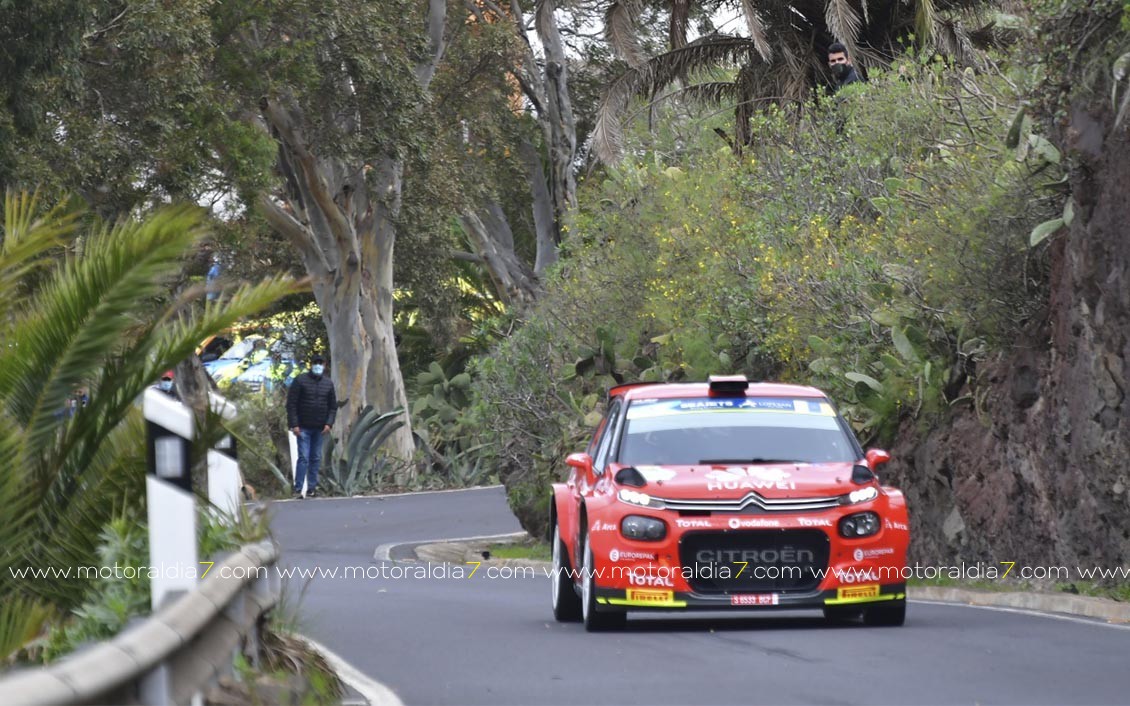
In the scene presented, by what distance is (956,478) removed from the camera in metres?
17.9

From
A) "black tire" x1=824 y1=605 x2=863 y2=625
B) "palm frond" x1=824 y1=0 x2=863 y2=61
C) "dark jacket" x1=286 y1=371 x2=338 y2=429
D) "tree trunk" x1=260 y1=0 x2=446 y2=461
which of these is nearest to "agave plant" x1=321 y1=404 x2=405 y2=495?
"tree trunk" x1=260 y1=0 x2=446 y2=461

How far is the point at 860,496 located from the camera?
12.2 metres

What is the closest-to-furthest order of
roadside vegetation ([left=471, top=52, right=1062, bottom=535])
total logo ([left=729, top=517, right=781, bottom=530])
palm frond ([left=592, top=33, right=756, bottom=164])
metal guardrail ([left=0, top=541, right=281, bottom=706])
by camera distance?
metal guardrail ([left=0, top=541, right=281, bottom=706])
total logo ([left=729, top=517, right=781, bottom=530])
roadside vegetation ([left=471, top=52, right=1062, bottom=535])
palm frond ([left=592, top=33, right=756, bottom=164])

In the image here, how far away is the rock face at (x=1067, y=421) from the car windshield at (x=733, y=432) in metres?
2.64

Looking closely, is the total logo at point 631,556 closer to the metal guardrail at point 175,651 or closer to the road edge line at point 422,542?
the metal guardrail at point 175,651

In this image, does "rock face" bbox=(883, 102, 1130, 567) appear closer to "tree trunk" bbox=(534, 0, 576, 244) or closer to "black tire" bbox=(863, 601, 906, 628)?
"black tire" bbox=(863, 601, 906, 628)

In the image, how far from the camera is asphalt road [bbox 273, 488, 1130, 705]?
29.6 ft

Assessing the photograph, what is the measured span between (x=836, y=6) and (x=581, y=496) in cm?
1552

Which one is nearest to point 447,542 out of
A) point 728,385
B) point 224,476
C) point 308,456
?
point 308,456

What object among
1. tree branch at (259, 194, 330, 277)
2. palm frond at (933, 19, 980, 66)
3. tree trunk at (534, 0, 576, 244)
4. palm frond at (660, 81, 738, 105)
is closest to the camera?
palm frond at (933, 19, 980, 66)

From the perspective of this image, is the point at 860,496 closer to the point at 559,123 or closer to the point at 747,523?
the point at 747,523

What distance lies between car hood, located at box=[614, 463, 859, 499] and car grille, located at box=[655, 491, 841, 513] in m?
0.03

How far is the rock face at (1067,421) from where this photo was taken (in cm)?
1455

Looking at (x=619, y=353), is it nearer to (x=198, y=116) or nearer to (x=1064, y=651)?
(x=198, y=116)
